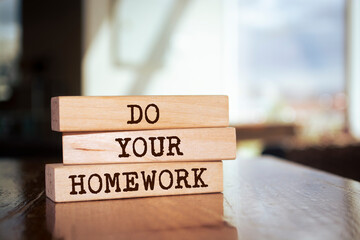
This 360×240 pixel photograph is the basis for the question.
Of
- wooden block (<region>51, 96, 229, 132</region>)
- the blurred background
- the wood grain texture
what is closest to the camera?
the wood grain texture

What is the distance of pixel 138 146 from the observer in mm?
557

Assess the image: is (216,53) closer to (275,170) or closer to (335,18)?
(335,18)

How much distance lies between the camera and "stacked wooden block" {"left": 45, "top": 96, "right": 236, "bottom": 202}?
536 millimetres

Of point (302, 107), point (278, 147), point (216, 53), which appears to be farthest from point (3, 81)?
point (278, 147)

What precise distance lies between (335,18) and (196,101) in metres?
5.62

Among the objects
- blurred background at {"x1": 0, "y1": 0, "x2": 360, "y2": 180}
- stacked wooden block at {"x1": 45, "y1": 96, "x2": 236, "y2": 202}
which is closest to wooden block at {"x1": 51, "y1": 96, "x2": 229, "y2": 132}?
stacked wooden block at {"x1": 45, "y1": 96, "x2": 236, "y2": 202}

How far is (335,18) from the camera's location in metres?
5.68

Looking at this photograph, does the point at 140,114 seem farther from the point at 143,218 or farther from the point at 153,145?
the point at 143,218

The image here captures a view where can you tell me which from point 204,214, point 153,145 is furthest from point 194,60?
point 204,214

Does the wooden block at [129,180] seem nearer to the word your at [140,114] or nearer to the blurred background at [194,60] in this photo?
the word your at [140,114]

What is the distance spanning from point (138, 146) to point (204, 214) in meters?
0.14

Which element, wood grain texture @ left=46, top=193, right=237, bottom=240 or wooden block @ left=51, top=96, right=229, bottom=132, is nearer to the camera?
wood grain texture @ left=46, top=193, right=237, bottom=240

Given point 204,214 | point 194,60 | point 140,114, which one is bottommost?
point 204,214

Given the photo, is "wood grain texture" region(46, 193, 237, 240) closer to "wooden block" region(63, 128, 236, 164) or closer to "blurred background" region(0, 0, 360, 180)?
"wooden block" region(63, 128, 236, 164)
